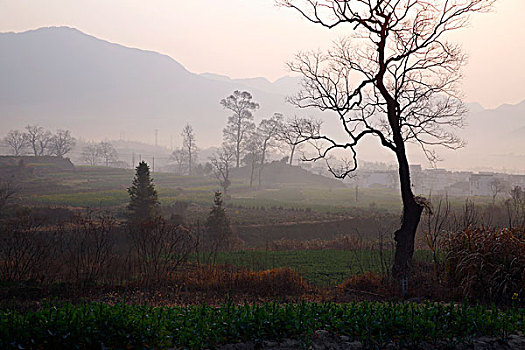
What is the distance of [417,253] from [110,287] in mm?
11196

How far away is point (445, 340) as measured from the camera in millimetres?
6008

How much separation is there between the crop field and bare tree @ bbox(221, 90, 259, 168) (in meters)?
53.8

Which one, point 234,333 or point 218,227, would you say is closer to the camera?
point 234,333

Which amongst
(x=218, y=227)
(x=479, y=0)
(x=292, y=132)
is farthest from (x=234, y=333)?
(x=218, y=227)

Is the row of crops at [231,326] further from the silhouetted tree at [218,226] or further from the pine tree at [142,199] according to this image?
the pine tree at [142,199]

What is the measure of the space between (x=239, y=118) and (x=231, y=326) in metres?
66.7

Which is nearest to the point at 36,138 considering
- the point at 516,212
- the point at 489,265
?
the point at 516,212

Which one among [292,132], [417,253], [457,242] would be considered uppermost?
[292,132]

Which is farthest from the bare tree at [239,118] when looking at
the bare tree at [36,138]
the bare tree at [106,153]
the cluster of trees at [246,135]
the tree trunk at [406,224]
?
the tree trunk at [406,224]

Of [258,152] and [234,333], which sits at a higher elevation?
[258,152]

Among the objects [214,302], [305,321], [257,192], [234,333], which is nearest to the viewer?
[234,333]

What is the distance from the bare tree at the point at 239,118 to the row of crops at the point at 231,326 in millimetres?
64182

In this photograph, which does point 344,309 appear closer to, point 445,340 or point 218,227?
point 445,340

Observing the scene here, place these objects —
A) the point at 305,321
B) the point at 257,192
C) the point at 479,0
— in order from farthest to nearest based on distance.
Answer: the point at 257,192 < the point at 479,0 < the point at 305,321
